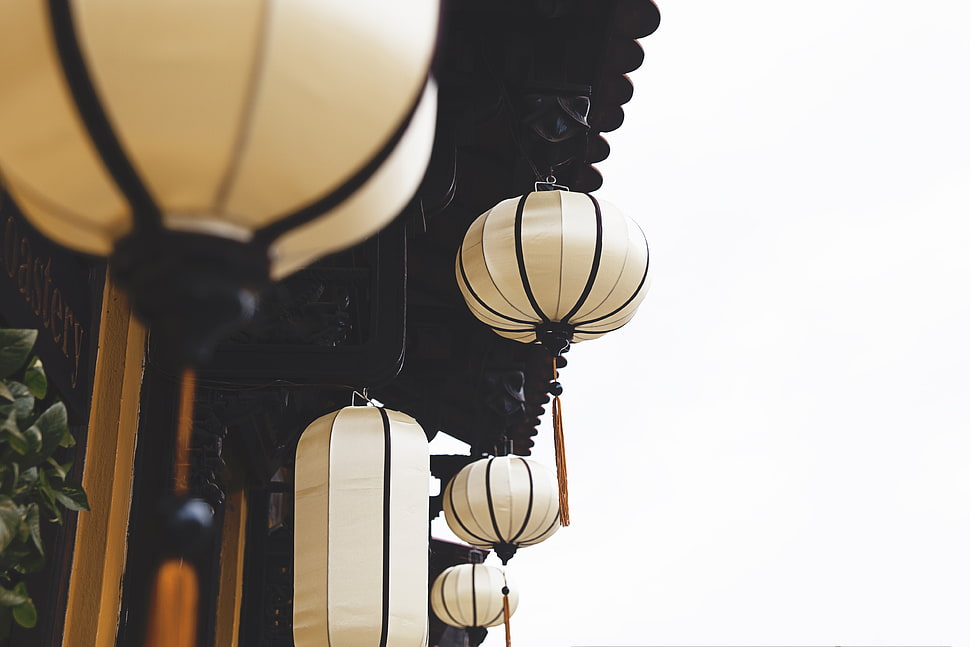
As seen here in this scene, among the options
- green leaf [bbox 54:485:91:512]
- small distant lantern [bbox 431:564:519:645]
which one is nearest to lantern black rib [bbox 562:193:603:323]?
green leaf [bbox 54:485:91:512]

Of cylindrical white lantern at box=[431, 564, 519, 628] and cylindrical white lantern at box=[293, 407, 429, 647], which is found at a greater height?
cylindrical white lantern at box=[431, 564, 519, 628]

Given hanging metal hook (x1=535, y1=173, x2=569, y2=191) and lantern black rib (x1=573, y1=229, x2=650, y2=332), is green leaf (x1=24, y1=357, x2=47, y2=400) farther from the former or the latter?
hanging metal hook (x1=535, y1=173, x2=569, y2=191)

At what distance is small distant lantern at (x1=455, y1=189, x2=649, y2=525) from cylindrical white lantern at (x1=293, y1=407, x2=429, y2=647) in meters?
0.49

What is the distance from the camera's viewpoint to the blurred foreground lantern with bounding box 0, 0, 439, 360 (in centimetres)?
69

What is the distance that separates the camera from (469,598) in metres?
6.99

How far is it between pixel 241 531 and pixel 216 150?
14.4ft

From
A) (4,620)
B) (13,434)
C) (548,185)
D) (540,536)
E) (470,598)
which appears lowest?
(4,620)

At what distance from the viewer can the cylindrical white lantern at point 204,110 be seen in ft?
2.26

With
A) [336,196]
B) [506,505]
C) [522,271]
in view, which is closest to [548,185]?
[522,271]

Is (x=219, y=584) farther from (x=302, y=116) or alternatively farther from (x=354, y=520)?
(x=302, y=116)

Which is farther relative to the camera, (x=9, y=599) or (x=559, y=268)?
(x=559, y=268)

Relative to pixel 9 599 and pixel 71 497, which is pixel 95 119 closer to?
pixel 9 599

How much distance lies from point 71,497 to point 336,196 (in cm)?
94

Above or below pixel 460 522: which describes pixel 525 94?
above
